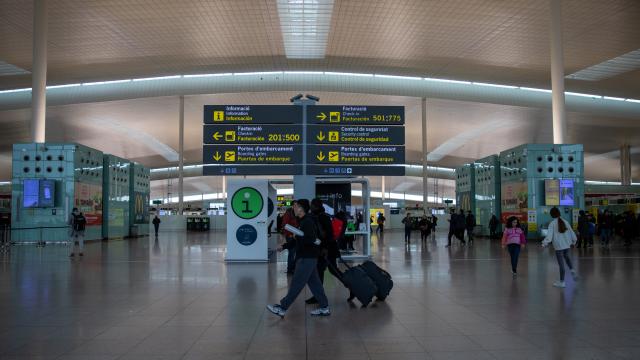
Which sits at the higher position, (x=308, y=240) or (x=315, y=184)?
(x=315, y=184)

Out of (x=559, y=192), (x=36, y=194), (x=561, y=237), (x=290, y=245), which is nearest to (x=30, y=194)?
(x=36, y=194)

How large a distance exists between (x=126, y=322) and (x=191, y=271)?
6035 millimetres

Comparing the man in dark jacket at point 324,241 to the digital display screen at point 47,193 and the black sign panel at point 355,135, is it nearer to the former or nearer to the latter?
the black sign panel at point 355,135

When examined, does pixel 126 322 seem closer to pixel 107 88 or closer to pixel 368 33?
pixel 368 33

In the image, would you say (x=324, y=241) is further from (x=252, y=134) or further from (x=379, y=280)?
(x=252, y=134)

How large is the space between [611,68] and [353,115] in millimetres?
25308

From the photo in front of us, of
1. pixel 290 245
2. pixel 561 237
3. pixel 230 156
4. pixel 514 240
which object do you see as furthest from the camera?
pixel 230 156

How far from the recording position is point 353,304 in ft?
26.3

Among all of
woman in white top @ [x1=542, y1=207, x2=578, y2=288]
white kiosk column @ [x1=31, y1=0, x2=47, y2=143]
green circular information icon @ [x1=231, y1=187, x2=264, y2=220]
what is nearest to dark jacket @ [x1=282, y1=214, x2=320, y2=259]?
woman in white top @ [x1=542, y1=207, x2=578, y2=288]

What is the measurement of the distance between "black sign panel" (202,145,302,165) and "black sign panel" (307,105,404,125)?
1.10 meters

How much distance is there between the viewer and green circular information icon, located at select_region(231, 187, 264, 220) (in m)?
15.0

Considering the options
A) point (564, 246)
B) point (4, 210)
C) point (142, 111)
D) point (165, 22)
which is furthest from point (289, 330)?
point (142, 111)

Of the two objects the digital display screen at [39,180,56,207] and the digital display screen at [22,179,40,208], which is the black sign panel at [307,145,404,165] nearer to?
the digital display screen at [39,180,56,207]

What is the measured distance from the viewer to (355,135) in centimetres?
1441
